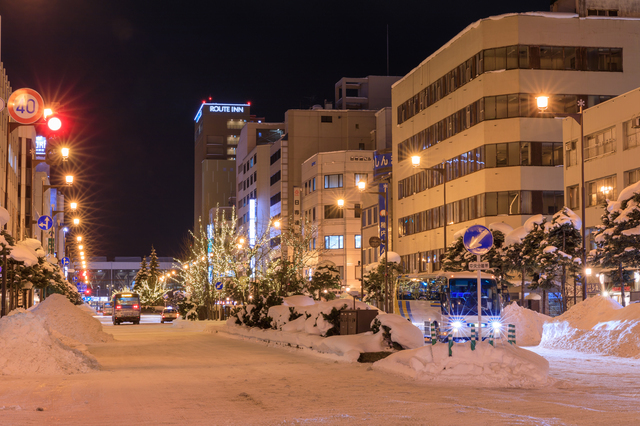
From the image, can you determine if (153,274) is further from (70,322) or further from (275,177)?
(70,322)

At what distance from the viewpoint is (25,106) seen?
96.4 feet

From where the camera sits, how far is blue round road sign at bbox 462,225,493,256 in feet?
58.5

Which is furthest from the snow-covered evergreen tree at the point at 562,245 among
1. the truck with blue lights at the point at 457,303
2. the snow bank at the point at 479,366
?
the snow bank at the point at 479,366

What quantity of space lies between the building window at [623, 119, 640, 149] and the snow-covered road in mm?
26679

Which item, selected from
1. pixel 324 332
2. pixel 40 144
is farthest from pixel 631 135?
pixel 40 144

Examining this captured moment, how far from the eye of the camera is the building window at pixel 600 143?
4616cm

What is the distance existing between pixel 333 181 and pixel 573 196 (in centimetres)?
4398

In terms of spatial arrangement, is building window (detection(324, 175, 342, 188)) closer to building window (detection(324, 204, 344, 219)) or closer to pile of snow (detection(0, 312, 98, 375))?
building window (detection(324, 204, 344, 219))

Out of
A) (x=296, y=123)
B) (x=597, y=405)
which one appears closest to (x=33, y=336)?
(x=597, y=405)

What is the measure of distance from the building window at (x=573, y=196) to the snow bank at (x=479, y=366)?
3520 cm

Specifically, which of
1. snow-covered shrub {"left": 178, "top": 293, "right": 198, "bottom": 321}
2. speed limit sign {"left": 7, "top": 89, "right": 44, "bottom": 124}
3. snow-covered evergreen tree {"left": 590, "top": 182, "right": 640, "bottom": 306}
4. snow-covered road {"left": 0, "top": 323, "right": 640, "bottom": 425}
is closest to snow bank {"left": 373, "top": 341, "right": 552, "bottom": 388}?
snow-covered road {"left": 0, "top": 323, "right": 640, "bottom": 425}

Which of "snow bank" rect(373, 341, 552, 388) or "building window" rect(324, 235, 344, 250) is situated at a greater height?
"building window" rect(324, 235, 344, 250)

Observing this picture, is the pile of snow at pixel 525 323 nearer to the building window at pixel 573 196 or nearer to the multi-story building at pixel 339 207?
the building window at pixel 573 196

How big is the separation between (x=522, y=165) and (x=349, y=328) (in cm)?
3521
